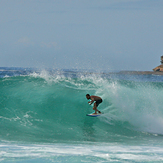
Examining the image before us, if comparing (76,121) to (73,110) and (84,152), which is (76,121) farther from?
(84,152)

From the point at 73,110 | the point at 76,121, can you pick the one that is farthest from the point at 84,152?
the point at 73,110

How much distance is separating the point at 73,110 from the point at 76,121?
4.32 feet

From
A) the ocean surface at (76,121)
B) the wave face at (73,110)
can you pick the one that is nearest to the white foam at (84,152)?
the ocean surface at (76,121)

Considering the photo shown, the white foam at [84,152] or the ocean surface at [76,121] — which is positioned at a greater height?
the ocean surface at [76,121]

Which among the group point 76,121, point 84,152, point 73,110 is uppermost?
point 73,110

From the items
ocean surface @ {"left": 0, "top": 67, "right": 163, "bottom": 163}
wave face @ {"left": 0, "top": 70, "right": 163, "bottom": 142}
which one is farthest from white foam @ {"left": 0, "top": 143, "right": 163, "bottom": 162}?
wave face @ {"left": 0, "top": 70, "right": 163, "bottom": 142}

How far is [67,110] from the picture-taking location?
13.6 m

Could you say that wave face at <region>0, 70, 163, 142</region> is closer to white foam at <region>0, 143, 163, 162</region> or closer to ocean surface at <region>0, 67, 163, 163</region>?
ocean surface at <region>0, 67, 163, 163</region>

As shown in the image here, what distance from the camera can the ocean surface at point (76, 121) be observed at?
7.14 metres

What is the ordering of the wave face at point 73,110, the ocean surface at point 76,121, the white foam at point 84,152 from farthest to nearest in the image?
1. the wave face at point 73,110
2. the ocean surface at point 76,121
3. the white foam at point 84,152

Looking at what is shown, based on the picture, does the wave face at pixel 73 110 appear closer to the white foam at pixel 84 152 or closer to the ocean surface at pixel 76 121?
the ocean surface at pixel 76 121

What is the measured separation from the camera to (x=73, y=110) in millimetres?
13688

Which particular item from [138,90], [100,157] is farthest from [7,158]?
[138,90]

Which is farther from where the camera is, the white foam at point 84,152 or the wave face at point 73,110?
the wave face at point 73,110
